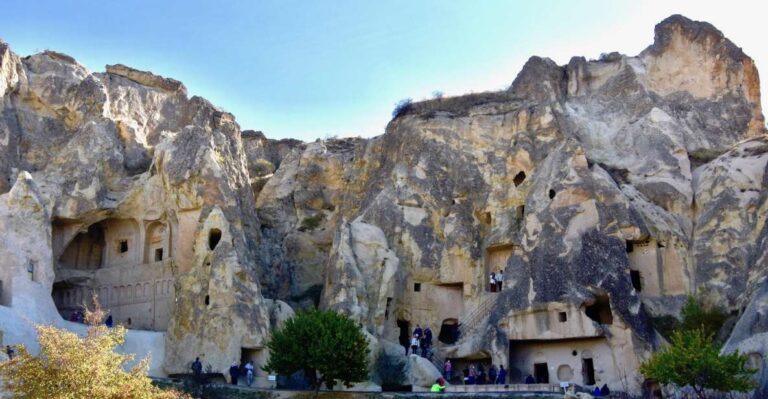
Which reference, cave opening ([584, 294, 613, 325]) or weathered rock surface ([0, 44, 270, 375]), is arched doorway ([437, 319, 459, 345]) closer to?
cave opening ([584, 294, 613, 325])

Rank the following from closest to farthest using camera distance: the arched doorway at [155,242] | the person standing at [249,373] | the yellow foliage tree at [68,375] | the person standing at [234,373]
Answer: the yellow foliage tree at [68,375], the person standing at [234,373], the person standing at [249,373], the arched doorway at [155,242]

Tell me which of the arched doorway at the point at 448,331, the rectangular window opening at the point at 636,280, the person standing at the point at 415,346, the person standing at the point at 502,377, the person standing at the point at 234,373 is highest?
the rectangular window opening at the point at 636,280

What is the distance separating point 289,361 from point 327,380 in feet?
4.82

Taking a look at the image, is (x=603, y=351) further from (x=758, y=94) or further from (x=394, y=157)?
(x=758, y=94)

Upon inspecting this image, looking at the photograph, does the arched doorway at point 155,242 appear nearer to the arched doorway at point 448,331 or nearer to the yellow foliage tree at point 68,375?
the arched doorway at point 448,331

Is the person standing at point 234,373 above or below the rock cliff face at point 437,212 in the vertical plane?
below

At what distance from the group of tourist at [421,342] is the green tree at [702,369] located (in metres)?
11.2

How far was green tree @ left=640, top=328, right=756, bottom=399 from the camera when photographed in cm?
2583

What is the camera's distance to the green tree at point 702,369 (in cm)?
2583

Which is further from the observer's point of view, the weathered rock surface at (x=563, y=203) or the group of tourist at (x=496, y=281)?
the group of tourist at (x=496, y=281)

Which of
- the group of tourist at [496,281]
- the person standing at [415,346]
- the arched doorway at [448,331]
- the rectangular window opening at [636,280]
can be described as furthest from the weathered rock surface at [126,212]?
the rectangular window opening at [636,280]

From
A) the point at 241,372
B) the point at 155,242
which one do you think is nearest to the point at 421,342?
the point at 241,372

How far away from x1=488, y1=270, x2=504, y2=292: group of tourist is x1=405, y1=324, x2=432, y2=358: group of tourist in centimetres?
338

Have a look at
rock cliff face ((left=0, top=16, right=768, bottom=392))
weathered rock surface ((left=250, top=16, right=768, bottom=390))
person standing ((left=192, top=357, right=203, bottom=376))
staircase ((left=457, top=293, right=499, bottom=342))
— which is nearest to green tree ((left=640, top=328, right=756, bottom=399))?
rock cliff face ((left=0, top=16, right=768, bottom=392))
